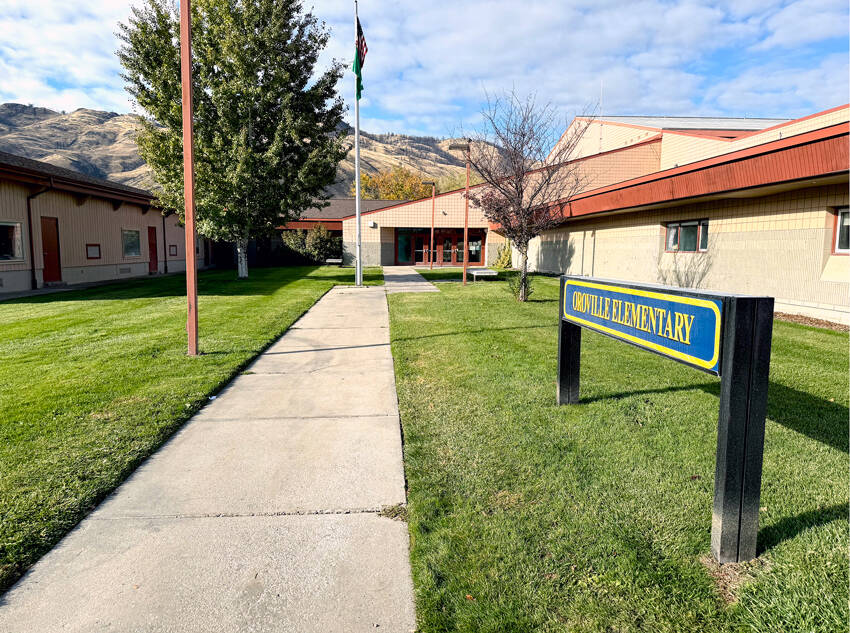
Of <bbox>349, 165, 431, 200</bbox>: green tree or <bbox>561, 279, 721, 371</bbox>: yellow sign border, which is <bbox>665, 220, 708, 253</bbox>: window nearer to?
<bbox>561, 279, 721, 371</bbox>: yellow sign border

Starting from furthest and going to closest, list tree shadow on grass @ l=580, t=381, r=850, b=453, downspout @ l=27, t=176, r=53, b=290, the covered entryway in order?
the covered entryway < downspout @ l=27, t=176, r=53, b=290 < tree shadow on grass @ l=580, t=381, r=850, b=453

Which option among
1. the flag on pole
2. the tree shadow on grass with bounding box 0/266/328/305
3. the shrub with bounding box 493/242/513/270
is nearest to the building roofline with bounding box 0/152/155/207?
the tree shadow on grass with bounding box 0/266/328/305

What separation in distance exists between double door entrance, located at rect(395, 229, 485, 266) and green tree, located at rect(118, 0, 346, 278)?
17.6 metres

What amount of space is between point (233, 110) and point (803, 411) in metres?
20.3

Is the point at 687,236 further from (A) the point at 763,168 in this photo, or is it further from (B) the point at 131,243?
(B) the point at 131,243

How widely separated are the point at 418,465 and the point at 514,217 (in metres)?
12.6

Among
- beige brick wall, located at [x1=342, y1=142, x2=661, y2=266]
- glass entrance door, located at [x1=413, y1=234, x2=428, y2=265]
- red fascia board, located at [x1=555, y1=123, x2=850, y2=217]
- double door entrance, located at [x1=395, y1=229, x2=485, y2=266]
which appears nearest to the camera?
red fascia board, located at [x1=555, y1=123, x2=850, y2=217]

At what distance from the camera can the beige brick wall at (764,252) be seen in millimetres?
10992

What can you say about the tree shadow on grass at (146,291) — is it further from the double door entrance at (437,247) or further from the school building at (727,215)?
the double door entrance at (437,247)

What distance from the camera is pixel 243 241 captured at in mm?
22359

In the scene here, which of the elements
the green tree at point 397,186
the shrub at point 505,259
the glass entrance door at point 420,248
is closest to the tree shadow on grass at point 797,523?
the shrub at point 505,259

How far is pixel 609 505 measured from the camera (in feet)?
10.9

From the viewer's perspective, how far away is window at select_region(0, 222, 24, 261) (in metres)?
16.4

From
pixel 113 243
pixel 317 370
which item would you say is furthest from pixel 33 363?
pixel 113 243
